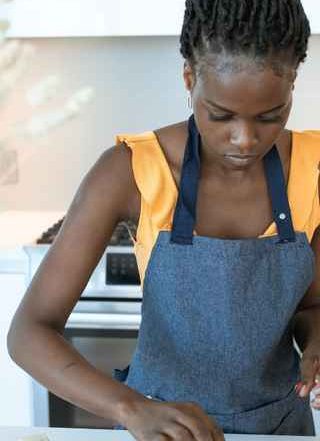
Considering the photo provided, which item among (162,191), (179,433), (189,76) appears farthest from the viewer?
(162,191)

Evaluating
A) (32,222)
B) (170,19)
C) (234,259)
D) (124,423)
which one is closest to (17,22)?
(170,19)

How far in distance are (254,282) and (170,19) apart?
1.12 m

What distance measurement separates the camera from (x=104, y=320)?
1833 millimetres

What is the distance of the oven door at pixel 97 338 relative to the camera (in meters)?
1.84

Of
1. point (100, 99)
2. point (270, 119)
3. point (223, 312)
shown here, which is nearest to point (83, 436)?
point (223, 312)

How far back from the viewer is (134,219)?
101cm

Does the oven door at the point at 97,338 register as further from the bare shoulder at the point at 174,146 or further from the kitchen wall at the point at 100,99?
the bare shoulder at the point at 174,146

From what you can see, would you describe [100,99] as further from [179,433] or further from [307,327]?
[179,433]

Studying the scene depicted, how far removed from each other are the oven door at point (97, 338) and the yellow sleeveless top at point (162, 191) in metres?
0.84

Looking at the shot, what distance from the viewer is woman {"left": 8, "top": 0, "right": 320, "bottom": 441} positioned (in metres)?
0.90

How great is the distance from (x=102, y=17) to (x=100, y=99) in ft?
1.17

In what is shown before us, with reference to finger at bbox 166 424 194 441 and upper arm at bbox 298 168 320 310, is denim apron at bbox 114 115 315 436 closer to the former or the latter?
→ upper arm at bbox 298 168 320 310

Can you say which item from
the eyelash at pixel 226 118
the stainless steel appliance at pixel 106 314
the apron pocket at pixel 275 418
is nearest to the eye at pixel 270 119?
the eyelash at pixel 226 118

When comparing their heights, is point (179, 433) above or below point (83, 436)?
above
